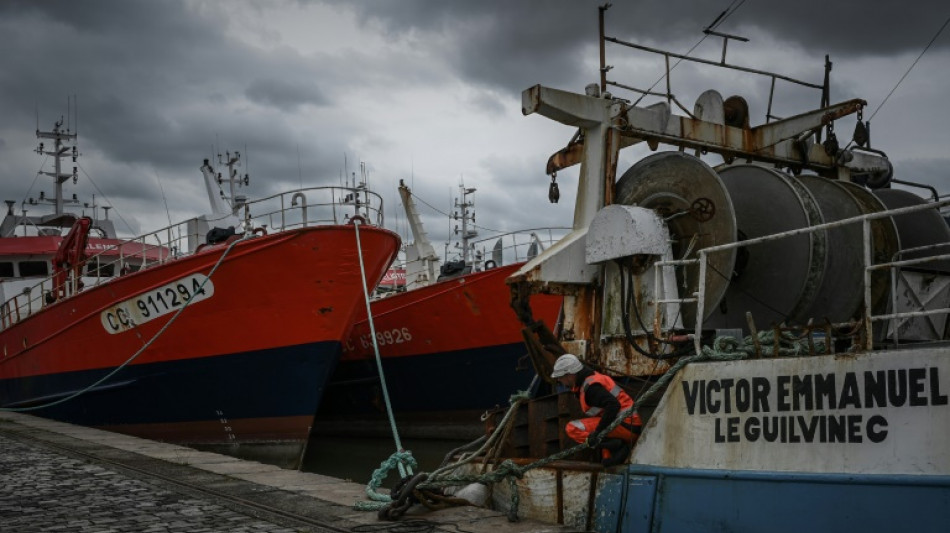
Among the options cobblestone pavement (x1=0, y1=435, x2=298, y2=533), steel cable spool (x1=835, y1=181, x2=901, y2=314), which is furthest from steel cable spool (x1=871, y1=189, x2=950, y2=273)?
cobblestone pavement (x1=0, y1=435, x2=298, y2=533)

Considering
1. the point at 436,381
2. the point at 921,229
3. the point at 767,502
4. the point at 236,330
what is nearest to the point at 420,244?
the point at 436,381

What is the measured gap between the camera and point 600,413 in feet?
19.1

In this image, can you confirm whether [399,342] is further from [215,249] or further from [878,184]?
[878,184]

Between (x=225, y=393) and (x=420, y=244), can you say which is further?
(x=420, y=244)

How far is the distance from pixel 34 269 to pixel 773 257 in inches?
618

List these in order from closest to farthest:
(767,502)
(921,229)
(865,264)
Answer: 1. (865,264)
2. (767,502)
3. (921,229)

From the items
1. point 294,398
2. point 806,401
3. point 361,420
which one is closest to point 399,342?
point 361,420

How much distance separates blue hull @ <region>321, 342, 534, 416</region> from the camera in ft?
47.3

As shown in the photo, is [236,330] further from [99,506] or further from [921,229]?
[921,229]

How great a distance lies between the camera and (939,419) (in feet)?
14.0

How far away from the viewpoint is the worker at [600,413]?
18.6 feet

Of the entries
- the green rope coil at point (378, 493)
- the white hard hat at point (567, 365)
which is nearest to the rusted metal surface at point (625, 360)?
the white hard hat at point (567, 365)

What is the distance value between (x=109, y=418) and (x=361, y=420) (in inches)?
209

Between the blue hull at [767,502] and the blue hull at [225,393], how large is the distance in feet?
23.4
